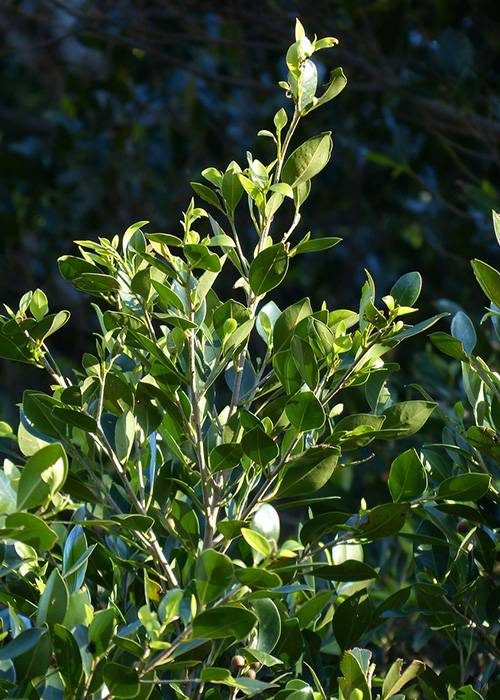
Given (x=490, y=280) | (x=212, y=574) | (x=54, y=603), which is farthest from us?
(x=490, y=280)

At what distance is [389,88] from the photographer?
2.55 m

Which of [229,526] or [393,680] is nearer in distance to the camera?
[229,526]

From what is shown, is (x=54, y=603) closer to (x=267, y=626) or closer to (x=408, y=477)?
(x=267, y=626)

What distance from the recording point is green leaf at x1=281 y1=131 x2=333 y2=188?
2.62ft

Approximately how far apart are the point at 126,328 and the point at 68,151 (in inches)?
114

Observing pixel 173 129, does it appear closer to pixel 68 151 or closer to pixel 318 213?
pixel 68 151

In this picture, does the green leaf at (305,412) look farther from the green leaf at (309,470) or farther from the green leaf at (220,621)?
the green leaf at (220,621)

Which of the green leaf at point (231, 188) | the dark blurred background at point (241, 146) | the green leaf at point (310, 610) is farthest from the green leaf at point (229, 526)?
the dark blurred background at point (241, 146)

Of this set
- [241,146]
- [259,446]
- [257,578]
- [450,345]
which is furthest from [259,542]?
[241,146]

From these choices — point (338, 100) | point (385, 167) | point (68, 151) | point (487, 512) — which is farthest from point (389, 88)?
point (487, 512)

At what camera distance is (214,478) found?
0.86m

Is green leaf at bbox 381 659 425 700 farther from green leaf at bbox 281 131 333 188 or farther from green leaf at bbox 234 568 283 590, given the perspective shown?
green leaf at bbox 281 131 333 188

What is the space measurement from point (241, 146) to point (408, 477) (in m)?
2.83

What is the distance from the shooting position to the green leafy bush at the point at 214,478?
687 millimetres
